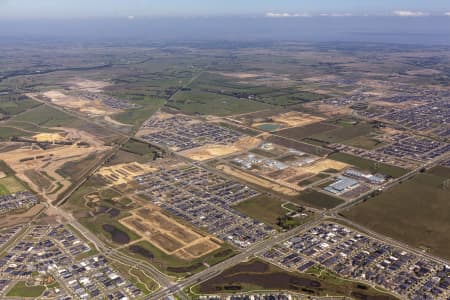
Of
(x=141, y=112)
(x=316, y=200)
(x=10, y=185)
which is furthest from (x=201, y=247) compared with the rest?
(x=141, y=112)

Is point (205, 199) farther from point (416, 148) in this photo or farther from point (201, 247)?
point (416, 148)

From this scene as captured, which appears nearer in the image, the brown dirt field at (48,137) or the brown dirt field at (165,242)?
the brown dirt field at (165,242)

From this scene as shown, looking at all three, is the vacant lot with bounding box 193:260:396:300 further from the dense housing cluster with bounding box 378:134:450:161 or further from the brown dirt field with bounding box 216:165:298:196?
the dense housing cluster with bounding box 378:134:450:161

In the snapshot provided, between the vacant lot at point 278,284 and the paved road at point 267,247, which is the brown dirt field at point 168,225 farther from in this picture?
the vacant lot at point 278,284

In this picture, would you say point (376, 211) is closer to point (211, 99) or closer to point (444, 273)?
point (444, 273)

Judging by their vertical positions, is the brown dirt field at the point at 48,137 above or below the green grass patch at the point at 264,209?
above

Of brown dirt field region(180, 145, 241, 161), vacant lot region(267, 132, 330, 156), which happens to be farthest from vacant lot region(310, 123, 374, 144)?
brown dirt field region(180, 145, 241, 161)

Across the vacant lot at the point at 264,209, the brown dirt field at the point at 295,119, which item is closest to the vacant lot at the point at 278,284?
the vacant lot at the point at 264,209
